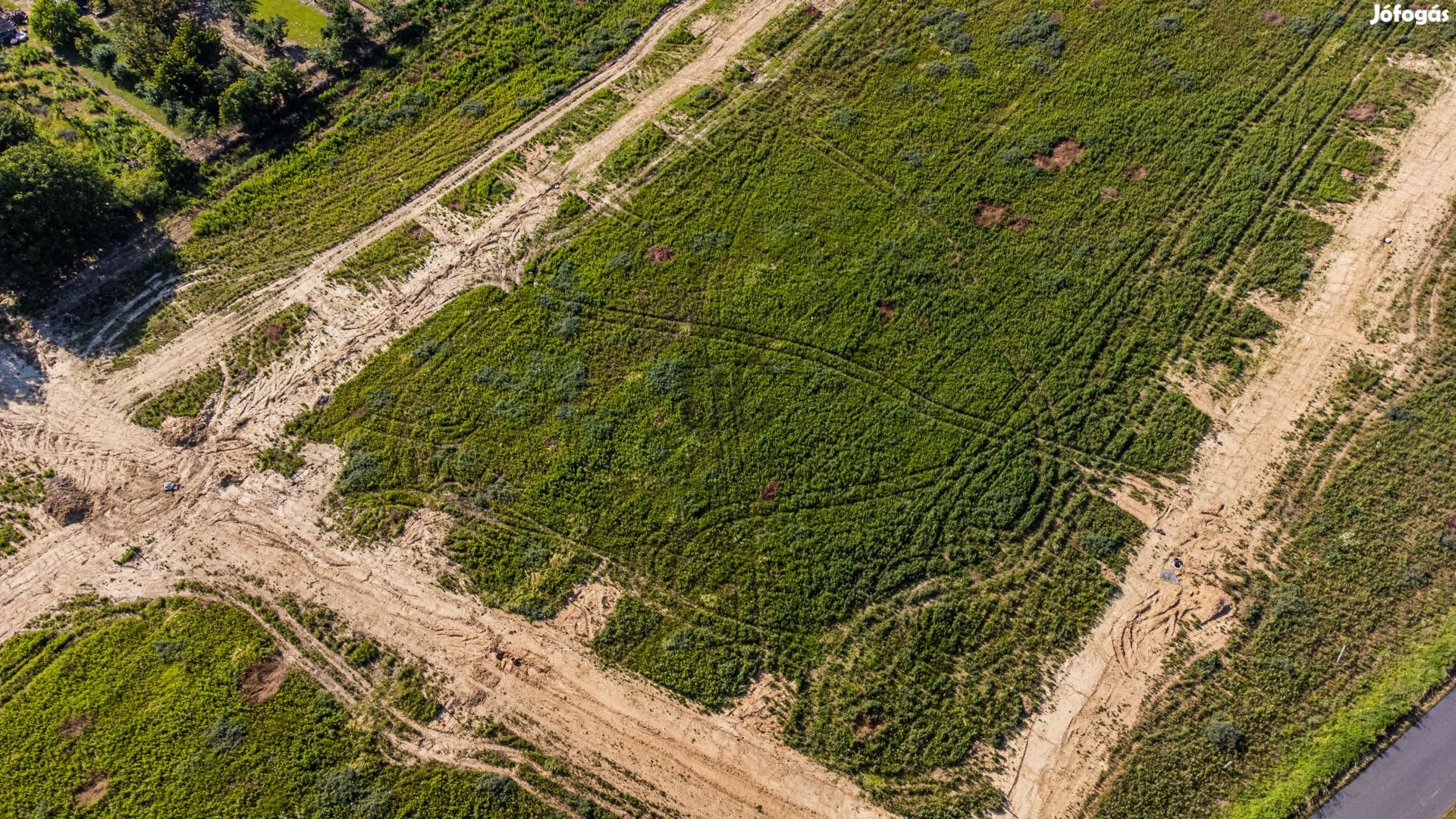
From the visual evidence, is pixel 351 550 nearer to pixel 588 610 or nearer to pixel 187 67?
pixel 588 610

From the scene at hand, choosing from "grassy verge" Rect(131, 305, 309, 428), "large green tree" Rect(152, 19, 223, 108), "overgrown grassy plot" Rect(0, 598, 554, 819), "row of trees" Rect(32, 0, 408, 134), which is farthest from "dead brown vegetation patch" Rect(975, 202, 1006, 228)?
"large green tree" Rect(152, 19, 223, 108)

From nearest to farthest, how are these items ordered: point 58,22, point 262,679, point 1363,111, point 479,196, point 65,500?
1. point 262,679
2. point 65,500
3. point 1363,111
4. point 479,196
5. point 58,22

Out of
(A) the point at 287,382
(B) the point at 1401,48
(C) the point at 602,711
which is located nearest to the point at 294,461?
(A) the point at 287,382

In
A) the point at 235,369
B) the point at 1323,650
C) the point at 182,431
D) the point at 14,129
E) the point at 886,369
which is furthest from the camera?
the point at 14,129

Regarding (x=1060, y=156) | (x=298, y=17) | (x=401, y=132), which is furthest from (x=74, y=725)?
(x=1060, y=156)

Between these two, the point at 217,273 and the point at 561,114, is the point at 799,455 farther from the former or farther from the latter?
the point at 217,273

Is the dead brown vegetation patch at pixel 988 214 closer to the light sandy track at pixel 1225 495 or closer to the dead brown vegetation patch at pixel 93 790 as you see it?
the light sandy track at pixel 1225 495
